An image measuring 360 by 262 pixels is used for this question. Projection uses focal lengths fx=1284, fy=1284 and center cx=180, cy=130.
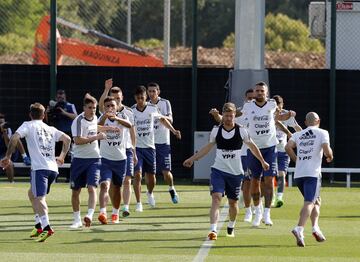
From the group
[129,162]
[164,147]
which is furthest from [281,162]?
[129,162]

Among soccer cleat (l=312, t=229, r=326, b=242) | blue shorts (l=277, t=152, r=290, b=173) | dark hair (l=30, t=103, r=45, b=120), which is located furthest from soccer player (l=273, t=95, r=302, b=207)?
dark hair (l=30, t=103, r=45, b=120)

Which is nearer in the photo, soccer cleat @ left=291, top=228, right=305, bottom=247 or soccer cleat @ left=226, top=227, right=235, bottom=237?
soccer cleat @ left=291, top=228, right=305, bottom=247

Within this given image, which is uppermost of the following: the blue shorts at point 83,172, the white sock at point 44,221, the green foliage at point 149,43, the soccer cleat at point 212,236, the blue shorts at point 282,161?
the green foliage at point 149,43

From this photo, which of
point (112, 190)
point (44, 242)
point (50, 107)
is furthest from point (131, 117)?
point (50, 107)

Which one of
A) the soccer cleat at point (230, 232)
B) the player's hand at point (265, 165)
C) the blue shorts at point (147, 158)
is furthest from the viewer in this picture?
the blue shorts at point (147, 158)

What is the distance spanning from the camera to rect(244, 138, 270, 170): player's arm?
18.7 metres

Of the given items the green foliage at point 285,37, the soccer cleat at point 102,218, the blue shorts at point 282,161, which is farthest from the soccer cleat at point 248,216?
the green foliage at point 285,37

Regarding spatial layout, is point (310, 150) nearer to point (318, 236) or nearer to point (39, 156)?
point (318, 236)

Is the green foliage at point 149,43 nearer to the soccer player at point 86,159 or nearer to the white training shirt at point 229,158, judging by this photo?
the soccer player at point 86,159

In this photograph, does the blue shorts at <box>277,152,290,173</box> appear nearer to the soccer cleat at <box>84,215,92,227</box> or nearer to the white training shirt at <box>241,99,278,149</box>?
the white training shirt at <box>241,99,278,149</box>

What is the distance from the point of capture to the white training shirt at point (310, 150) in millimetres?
18328

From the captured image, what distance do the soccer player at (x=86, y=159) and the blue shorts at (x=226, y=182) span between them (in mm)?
2000

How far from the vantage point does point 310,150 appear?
723 inches

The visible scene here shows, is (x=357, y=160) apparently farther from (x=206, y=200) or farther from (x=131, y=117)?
(x=131, y=117)
